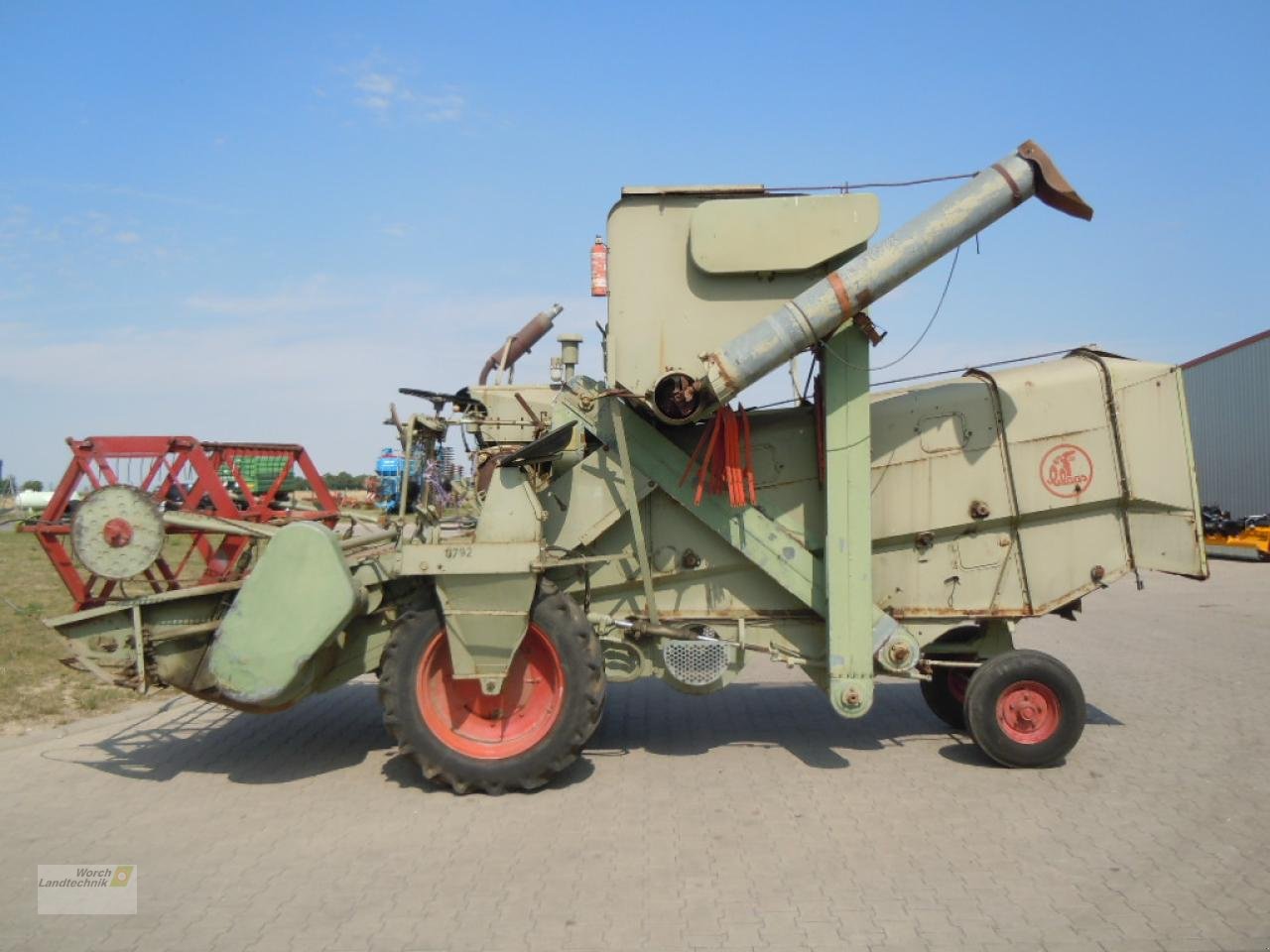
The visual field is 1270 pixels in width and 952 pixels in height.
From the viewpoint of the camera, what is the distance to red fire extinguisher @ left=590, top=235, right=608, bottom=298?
21.9ft

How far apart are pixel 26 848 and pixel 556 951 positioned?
123 inches

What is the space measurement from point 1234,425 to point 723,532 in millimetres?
28096

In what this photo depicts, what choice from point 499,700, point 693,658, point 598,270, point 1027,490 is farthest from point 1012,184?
point 499,700

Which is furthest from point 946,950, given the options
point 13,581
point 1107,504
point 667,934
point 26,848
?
point 13,581

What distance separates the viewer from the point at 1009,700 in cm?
629

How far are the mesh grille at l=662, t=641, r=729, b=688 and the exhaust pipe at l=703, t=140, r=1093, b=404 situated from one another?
1.62 meters

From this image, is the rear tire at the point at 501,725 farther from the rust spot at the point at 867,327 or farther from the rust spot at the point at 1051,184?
the rust spot at the point at 1051,184

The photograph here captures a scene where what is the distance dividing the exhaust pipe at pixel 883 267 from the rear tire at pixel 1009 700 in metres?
2.55

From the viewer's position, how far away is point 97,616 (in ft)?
19.4

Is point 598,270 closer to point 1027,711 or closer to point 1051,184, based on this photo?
point 1051,184

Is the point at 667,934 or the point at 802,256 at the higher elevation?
the point at 802,256

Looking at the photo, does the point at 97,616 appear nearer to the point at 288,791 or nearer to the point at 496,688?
the point at 288,791

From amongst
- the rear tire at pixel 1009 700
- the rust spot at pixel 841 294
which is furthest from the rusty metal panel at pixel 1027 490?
the rust spot at pixel 841 294

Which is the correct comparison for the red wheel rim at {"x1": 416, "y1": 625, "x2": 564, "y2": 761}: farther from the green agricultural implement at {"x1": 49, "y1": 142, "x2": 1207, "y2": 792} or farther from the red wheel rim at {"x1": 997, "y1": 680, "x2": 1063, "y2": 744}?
the red wheel rim at {"x1": 997, "y1": 680, "x2": 1063, "y2": 744}
